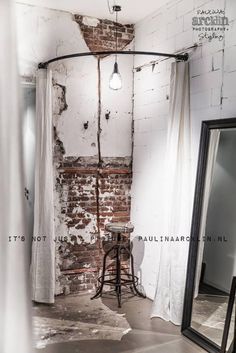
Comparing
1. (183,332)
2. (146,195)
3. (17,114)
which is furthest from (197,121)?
(17,114)

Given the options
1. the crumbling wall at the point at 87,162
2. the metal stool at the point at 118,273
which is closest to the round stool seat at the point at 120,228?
the metal stool at the point at 118,273

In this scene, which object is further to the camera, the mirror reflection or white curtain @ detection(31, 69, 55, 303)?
white curtain @ detection(31, 69, 55, 303)

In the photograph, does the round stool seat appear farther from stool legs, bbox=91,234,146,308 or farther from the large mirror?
the large mirror

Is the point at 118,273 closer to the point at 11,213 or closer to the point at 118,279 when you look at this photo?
the point at 118,279

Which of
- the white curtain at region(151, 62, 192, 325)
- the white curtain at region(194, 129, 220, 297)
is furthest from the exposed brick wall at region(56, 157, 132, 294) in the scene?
the white curtain at region(194, 129, 220, 297)

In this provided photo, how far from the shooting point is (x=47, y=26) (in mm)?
4223

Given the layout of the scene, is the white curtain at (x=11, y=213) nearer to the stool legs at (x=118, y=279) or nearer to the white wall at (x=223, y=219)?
the white wall at (x=223, y=219)

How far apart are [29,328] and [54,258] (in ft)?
10.1

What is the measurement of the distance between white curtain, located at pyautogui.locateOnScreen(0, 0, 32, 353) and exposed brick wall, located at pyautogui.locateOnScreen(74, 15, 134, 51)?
138 inches

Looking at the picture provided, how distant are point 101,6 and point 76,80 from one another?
858mm

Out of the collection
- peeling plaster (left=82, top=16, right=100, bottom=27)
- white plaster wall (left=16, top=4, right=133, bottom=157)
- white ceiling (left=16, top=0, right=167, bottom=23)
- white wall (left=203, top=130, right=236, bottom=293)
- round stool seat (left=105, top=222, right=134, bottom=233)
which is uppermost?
white ceiling (left=16, top=0, right=167, bottom=23)

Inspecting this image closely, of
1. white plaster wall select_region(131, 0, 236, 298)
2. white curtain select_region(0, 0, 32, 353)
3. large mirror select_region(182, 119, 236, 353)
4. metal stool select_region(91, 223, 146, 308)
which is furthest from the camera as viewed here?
metal stool select_region(91, 223, 146, 308)

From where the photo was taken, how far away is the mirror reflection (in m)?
3.10

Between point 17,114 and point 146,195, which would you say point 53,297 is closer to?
point 146,195
